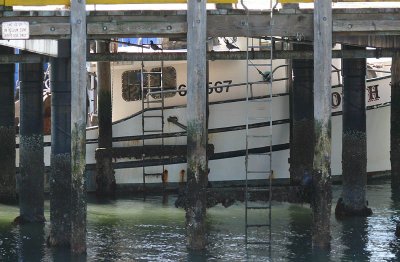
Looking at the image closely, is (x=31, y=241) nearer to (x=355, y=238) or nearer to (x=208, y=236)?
(x=208, y=236)

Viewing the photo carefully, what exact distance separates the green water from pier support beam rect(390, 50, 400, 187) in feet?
2.69

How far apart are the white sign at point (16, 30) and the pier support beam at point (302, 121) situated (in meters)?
7.76

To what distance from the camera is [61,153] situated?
17469 millimetres

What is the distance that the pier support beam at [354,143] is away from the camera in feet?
66.8

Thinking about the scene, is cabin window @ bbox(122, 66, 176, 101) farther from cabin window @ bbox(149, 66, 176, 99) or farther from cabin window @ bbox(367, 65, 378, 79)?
cabin window @ bbox(367, 65, 378, 79)

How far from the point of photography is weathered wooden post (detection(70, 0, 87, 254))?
16.2 meters

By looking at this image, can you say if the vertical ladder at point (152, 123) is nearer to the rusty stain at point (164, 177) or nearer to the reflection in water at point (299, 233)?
the rusty stain at point (164, 177)

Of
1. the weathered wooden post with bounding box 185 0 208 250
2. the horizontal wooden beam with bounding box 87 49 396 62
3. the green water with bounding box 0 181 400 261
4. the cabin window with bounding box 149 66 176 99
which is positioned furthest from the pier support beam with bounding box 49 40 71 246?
the cabin window with bounding box 149 66 176 99

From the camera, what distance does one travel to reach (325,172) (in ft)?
54.2

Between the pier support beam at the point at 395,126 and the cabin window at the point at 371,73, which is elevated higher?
the cabin window at the point at 371,73

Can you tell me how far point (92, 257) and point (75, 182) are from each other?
1551 mm

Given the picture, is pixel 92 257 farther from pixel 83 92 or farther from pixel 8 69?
pixel 8 69

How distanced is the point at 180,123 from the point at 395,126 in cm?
458

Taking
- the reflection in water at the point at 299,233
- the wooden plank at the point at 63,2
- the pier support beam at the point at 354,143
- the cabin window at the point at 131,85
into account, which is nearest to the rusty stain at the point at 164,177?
the cabin window at the point at 131,85
